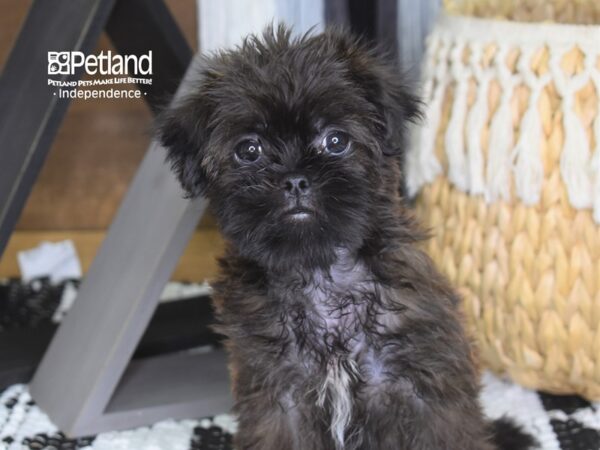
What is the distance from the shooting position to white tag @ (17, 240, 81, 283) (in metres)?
2.19

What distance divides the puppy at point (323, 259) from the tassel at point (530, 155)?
29 centimetres

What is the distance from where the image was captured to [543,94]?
1398 millimetres

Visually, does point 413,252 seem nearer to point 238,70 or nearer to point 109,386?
point 238,70

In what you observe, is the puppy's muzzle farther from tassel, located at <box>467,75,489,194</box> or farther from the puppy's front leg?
tassel, located at <box>467,75,489,194</box>

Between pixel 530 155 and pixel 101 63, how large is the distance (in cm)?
97

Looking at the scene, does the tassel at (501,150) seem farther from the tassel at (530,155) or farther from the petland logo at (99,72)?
the petland logo at (99,72)

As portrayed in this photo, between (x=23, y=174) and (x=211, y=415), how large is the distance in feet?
1.71

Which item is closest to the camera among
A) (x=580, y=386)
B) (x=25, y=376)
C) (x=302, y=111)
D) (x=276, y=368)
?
(x=302, y=111)

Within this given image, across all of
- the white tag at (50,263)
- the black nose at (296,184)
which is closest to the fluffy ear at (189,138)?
the black nose at (296,184)

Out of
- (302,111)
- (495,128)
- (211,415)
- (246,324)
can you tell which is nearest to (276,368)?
(246,324)

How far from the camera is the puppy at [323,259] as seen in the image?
42.3 inches

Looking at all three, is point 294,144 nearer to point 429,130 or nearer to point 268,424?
point 268,424

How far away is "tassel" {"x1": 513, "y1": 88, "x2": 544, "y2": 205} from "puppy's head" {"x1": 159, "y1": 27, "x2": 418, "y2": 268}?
306 millimetres

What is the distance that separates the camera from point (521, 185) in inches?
56.3
